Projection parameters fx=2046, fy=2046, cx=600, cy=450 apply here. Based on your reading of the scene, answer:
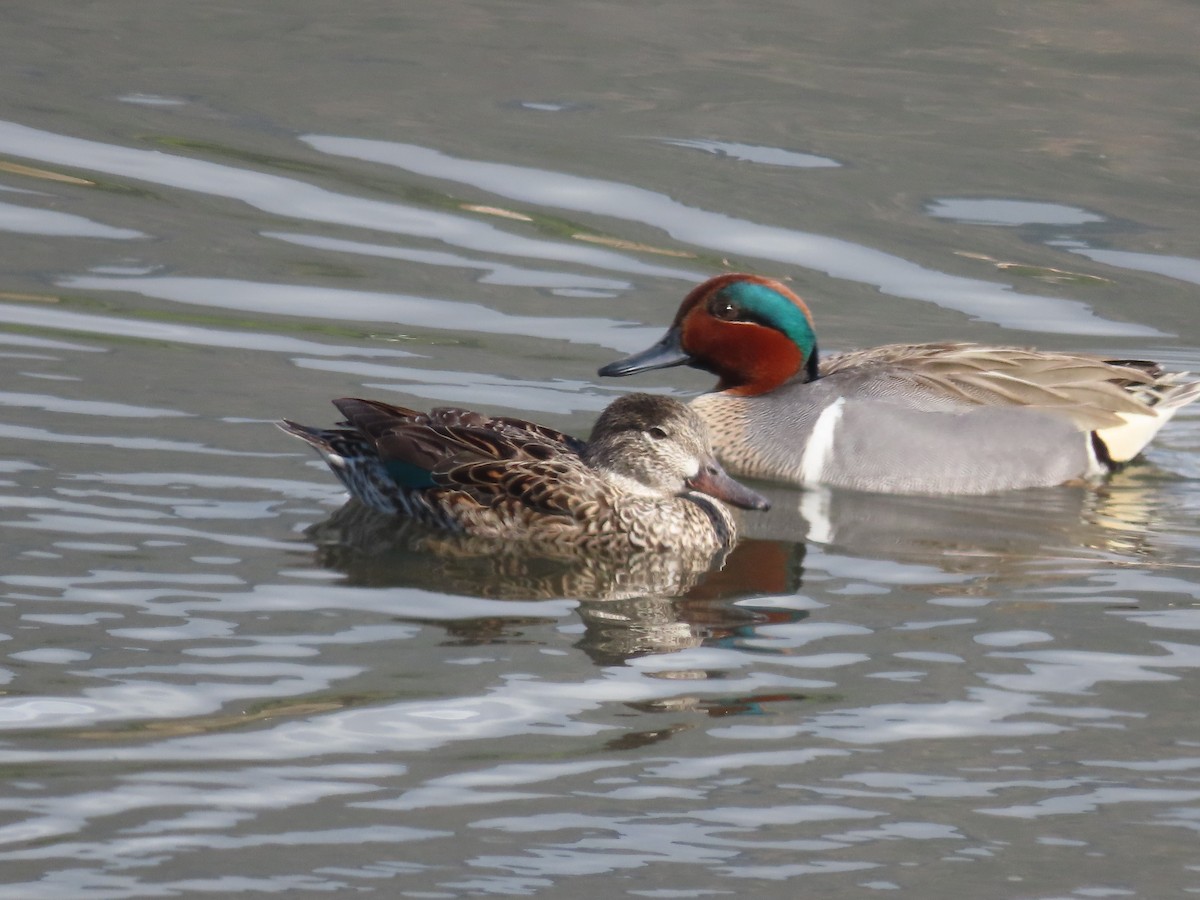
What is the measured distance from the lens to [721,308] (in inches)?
388

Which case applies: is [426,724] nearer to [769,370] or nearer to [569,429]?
[569,429]

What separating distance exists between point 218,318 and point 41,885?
21.3 feet

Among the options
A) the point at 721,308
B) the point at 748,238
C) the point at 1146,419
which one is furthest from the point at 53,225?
the point at 1146,419

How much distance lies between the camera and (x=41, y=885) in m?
4.83

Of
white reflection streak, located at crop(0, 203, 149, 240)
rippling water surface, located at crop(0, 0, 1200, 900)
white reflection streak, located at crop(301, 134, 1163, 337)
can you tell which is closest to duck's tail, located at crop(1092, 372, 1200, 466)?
rippling water surface, located at crop(0, 0, 1200, 900)

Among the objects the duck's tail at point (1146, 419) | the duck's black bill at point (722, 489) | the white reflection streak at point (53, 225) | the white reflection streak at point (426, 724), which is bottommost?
the white reflection streak at point (426, 724)

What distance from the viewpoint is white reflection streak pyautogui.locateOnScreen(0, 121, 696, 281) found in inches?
492

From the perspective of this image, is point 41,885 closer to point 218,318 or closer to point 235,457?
point 235,457

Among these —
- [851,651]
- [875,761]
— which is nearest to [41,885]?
[875,761]

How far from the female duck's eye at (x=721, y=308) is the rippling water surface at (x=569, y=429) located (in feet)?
2.65

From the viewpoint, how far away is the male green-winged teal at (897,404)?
31.4 feet

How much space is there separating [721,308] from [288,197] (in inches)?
169

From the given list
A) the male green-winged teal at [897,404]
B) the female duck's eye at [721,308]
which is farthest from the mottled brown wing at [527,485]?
the female duck's eye at [721,308]

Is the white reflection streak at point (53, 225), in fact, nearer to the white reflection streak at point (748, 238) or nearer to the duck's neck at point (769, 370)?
the white reflection streak at point (748, 238)
